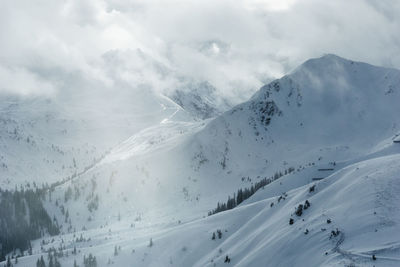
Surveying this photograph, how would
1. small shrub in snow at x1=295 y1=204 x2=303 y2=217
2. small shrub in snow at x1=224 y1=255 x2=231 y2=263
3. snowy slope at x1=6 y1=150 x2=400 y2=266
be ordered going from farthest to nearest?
small shrub in snow at x1=224 y1=255 x2=231 y2=263 < small shrub in snow at x1=295 y1=204 x2=303 y2=217 < snowy slope at x1=6 y1=150 x2=400 y2=266

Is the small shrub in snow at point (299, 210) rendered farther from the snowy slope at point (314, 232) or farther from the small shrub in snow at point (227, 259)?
the small shrub in snow at point (227, 259)

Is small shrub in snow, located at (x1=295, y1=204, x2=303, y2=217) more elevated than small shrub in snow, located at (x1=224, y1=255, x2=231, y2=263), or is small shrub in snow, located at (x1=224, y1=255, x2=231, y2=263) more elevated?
small shrub in snow, located at (x1=295, y1=204, x2=303, y2=217)

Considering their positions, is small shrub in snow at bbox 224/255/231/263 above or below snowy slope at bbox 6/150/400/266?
below

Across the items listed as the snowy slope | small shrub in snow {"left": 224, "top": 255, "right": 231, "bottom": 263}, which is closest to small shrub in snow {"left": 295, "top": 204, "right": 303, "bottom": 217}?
the snowy slope

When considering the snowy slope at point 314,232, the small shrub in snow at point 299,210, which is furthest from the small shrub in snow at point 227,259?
the small shrub in snow at point 299,210

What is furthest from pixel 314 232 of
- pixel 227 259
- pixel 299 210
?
pixel 227 259

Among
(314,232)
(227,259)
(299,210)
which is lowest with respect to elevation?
(227,259)

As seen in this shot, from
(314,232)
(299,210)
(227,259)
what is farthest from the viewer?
(227,259)

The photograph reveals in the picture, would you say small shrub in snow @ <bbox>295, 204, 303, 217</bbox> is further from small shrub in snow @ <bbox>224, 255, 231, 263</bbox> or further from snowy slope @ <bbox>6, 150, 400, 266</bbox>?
small shrub in snow @ <bbox>224, 255, 231, 263</bbox>

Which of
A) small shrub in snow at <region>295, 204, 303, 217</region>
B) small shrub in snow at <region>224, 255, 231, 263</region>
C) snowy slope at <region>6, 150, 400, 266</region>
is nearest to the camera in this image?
snowy slope at <region>6, 150, 400, 266</region>

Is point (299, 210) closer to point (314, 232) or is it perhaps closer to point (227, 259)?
point (314, 232)

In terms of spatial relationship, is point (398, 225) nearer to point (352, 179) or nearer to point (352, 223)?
point (352, 223)

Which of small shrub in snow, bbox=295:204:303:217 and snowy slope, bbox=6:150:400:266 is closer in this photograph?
snowy slope, bbox=6:150:400:266

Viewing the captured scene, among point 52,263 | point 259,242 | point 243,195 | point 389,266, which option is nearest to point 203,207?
point 243,195
